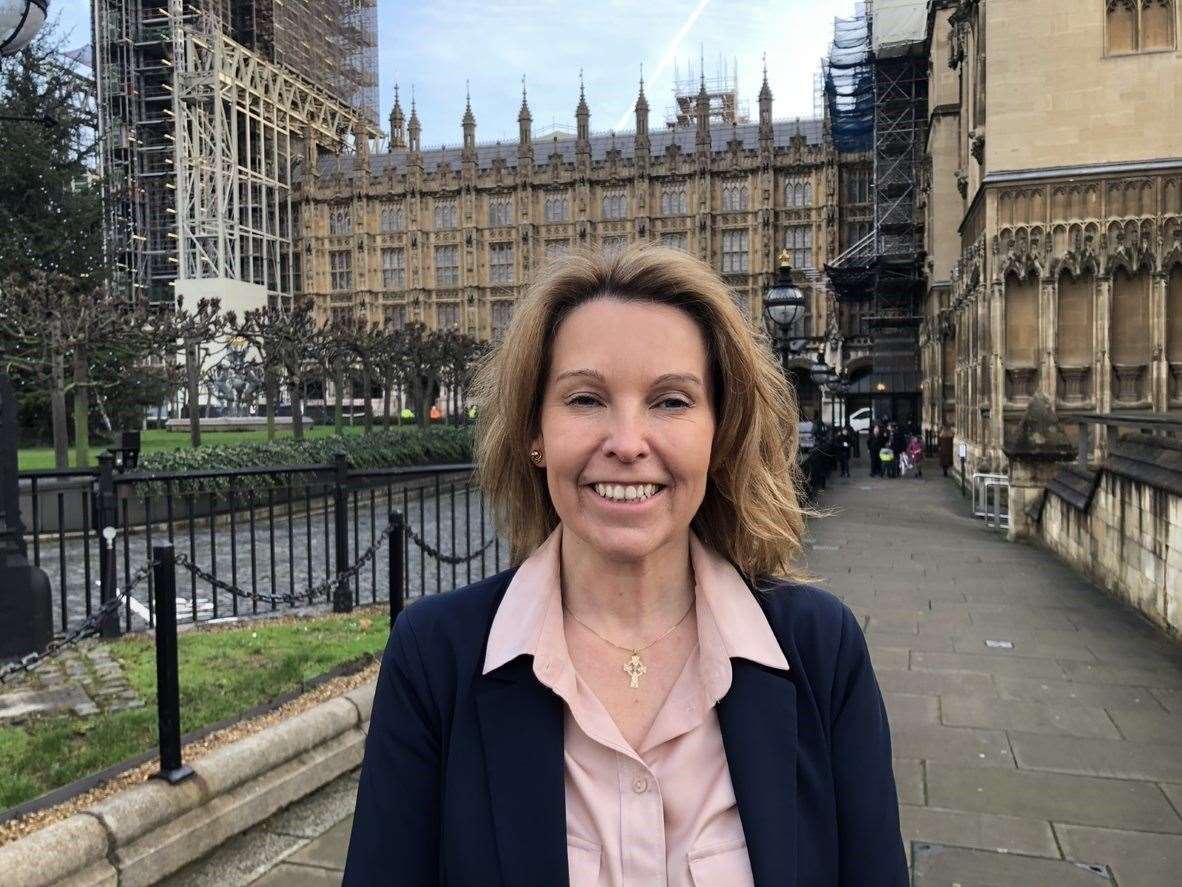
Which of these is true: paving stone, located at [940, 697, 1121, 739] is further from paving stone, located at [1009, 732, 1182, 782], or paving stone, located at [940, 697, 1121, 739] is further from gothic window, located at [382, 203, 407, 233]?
gothic window, located at [382, 203, 407, 233]

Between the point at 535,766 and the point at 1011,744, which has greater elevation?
the point at 535,766

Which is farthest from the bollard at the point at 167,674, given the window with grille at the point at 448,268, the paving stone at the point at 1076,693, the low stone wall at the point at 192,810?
the window with grille at the point at 448,268

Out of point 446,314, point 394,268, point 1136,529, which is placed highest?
point 394,268

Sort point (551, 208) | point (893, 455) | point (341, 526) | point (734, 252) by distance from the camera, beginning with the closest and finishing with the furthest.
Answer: point (341, 526) → point (893, 455) → point (734, 252) → point (551, 208)

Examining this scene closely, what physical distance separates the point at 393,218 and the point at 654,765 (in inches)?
2448

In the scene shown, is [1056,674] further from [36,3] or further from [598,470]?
[36,3]

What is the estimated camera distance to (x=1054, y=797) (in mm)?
3965

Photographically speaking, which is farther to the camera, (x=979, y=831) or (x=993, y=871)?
(x=979, y=831)

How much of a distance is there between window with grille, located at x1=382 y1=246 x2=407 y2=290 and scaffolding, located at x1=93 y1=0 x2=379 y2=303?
5.90 metres

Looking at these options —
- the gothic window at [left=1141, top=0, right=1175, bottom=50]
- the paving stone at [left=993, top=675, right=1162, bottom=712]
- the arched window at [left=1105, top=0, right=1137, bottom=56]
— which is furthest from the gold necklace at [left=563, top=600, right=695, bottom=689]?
the gothic window at [left=1141, top=0, right=1175, bottom=50]

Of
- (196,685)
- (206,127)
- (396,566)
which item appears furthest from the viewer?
(206,127)

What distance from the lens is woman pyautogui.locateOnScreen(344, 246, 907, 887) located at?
1.47m

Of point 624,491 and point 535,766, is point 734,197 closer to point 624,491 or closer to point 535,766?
point 624,491

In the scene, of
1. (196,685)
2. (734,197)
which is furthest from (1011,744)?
(734,197)
